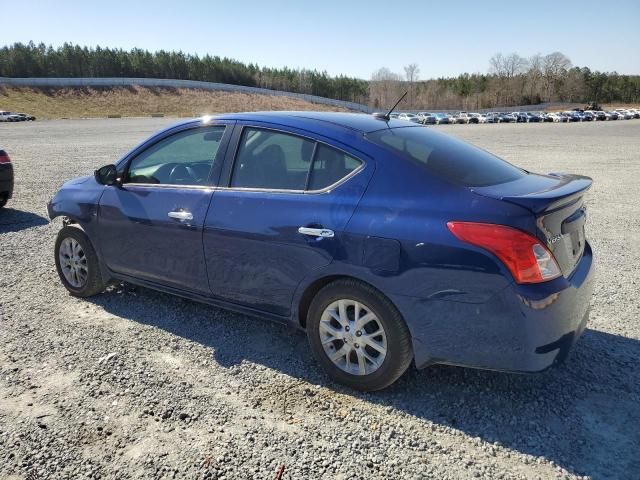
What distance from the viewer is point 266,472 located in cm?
252

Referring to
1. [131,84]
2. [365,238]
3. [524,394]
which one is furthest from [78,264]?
[131,84]

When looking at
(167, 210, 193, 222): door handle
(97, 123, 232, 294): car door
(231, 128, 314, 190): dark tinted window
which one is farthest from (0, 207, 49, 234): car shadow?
(231, 128, 314, 190): dark tinted window

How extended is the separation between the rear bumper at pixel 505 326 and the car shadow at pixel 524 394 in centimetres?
37

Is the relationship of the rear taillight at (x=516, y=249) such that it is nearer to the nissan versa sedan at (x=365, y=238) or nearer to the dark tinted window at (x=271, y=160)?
the nissan versa sedan at (x=365, y=238)

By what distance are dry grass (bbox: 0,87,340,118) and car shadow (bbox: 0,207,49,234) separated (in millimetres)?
62634

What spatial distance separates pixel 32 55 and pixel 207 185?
333 feet

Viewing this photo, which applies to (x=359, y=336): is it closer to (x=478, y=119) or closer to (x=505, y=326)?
(x=505, y=326)

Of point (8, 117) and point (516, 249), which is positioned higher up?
point (516, 249)

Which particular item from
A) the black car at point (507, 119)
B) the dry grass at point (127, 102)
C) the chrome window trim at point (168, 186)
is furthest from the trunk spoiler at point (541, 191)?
the dry grass at point (127, 102)

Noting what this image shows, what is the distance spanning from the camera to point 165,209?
3924 millimetres

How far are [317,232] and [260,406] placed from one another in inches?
44.4

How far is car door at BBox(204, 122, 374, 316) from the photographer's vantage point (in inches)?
123

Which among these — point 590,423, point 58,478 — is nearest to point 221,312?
point 58,478

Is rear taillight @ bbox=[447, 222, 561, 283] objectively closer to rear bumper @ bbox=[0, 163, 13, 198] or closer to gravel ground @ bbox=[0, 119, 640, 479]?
gravel ground @ bbox=[0, 119, 640, 479]
